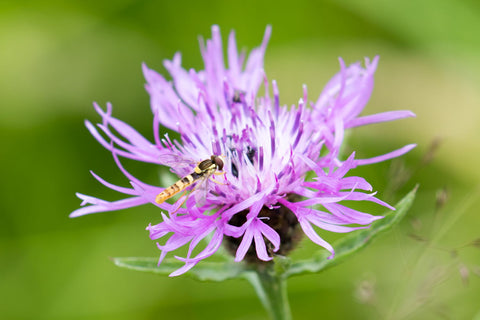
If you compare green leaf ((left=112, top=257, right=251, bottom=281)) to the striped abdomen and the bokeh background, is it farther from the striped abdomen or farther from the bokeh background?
the bokeh background

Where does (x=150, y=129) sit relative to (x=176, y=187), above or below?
below

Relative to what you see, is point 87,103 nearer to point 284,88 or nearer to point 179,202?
point 284,88

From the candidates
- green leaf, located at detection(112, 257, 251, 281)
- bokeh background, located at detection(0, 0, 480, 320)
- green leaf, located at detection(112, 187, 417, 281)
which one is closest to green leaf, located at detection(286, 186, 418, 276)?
green leaf, located at detection(112, 187, 417, 281)

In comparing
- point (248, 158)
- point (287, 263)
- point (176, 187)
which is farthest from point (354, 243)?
point (176, 187)

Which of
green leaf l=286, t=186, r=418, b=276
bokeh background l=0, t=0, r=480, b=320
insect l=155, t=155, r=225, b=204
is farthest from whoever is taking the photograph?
bokeh background l=0, t=0, r=480, b=320

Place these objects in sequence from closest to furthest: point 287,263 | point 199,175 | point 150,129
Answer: point 287,263 → point 199,175 → point 150,129

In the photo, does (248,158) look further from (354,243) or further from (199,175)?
(354,243)

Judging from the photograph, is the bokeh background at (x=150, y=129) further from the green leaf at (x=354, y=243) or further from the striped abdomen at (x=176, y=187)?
the striped abdomen at (x=176, y=187)

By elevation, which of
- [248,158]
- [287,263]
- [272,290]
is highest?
[248,158]
